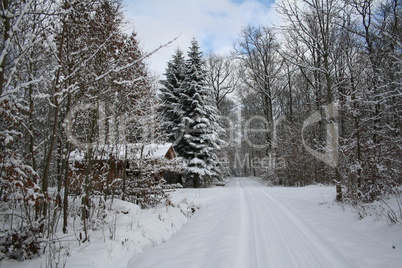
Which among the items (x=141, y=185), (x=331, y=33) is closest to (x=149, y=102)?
(x=141, y=185)

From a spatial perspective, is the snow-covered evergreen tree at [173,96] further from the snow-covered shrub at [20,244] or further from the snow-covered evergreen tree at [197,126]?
the snow-covered shrub at [20,244]

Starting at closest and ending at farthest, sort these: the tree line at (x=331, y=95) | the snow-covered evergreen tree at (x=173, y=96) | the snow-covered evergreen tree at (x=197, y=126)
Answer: the tree line at (x=331, y=95) < the snow-covered evergreen tree at (x=197, y=126) < the snow-covered evergreen tree at (x=173, y=96)

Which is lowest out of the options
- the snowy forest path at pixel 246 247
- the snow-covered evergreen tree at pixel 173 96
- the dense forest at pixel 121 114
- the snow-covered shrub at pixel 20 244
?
the snowy forest path at pixel 246 247

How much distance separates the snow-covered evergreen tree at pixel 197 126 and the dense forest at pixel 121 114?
0.11m

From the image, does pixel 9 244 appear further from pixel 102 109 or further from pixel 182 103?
pixel 182 103

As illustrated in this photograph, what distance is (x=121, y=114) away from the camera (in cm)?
688

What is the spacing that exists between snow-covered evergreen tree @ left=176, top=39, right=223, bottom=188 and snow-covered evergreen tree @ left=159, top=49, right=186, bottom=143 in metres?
0.81

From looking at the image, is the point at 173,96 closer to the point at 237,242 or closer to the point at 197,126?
the point at 197,126

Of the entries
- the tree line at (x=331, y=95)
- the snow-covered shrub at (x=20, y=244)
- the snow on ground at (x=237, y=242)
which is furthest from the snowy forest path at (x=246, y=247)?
the tree line at (x=331, y=95)

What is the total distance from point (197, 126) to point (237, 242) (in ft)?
47.4

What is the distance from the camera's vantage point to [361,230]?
538 cm

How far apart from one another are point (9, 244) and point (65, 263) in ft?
3.78

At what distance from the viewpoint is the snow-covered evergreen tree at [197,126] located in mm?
18750

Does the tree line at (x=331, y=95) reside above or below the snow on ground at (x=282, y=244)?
above
